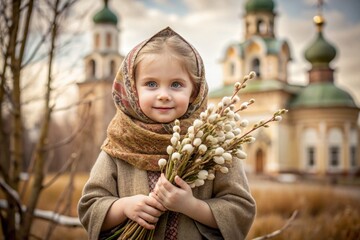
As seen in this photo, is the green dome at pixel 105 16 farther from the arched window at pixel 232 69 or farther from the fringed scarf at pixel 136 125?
the fringed scarf at pixel 136 125

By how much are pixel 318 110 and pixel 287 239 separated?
77.6 ft

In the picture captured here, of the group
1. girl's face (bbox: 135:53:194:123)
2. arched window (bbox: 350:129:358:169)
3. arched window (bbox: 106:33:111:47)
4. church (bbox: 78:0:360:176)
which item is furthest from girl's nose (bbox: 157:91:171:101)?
arched window (bbox: 106:33:111:47)

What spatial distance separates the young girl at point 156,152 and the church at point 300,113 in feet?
79.7

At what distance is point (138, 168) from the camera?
6.36 feet

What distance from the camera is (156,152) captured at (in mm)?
1910

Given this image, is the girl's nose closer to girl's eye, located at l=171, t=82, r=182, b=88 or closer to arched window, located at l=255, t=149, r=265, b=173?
girl's eye, located at l=171, t=82, r=182, b=88

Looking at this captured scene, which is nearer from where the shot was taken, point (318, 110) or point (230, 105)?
point (230, 105)

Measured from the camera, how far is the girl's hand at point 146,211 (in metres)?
1.78

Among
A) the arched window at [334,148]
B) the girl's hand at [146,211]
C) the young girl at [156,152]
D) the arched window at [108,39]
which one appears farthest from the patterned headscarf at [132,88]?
the arched window at [108,39]

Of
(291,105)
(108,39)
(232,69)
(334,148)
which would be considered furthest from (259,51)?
(108,39)

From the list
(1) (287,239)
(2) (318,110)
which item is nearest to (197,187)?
(1) (287,239)

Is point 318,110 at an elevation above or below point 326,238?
above

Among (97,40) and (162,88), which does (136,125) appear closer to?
(162,88)

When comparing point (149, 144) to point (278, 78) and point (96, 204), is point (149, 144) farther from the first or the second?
point (278, 78)
